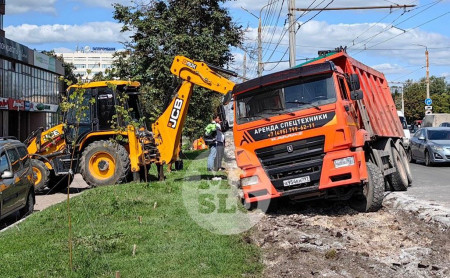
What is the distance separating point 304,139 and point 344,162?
0.81m

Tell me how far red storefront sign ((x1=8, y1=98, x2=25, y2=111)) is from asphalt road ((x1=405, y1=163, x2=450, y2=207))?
31.0m

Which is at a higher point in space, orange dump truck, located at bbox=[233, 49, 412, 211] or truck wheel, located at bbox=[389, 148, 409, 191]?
orange dump truck, located at bbox=[233, 49, 412, 211]

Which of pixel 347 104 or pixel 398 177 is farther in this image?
pixel 398 177

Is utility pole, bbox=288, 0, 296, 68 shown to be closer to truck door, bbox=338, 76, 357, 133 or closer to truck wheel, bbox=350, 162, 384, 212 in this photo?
truck door, bbox=338, 76, 357, 133

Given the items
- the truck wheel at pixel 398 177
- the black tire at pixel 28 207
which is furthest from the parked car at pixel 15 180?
the truck wheel at pixel 398 177

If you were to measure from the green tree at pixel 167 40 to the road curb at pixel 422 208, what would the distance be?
1541 cm

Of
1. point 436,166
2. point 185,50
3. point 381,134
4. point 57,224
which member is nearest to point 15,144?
point 57,224

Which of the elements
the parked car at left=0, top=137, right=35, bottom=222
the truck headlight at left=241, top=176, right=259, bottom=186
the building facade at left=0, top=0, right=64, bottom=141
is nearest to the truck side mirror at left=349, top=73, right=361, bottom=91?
the truck headlight at left=241, top=176, right=259, bottom=186

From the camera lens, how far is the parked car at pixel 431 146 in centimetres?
2369

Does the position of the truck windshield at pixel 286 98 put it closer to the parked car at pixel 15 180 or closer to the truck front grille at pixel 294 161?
the truck front grille at pixel 294 161

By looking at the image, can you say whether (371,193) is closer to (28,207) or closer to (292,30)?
(28,207)

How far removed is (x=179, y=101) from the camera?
1648cm

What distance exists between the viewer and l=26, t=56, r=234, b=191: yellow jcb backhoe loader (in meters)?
16.5

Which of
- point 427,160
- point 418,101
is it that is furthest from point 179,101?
point 418,101
